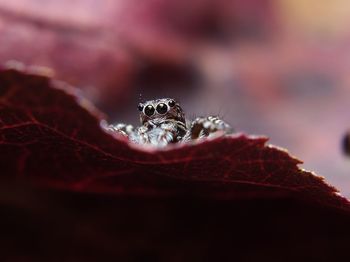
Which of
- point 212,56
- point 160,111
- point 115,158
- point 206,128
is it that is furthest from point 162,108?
point 212,56

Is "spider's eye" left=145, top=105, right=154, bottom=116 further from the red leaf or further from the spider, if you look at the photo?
the red leaf

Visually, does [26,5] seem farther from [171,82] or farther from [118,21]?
[171,82]

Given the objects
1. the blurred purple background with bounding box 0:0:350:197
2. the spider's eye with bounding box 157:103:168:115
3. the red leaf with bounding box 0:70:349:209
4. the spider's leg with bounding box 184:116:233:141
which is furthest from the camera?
the blurred purple background with bounding box 0:0:350:197

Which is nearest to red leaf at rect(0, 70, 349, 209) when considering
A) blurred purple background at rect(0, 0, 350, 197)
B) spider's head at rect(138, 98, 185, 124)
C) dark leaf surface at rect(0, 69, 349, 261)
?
dark leaf surface at rect(0, 69, 349, 261)

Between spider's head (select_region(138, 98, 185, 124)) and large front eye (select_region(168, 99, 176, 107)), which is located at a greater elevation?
large front eye (select_region(168, 99, 176, 107))

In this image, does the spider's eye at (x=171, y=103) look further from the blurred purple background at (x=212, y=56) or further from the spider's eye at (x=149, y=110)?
the blurred purple background at (x=212, y=56)

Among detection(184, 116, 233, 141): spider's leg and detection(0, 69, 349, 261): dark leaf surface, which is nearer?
detection(0, 69, 349, 261): dark leaf surface

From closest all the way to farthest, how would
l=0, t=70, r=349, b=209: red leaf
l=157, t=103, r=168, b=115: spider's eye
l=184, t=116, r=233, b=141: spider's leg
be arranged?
l=0, t=70, r=349, b=209: red leaf < l=184, t=116, r=233, b=141: spider's leg < l=157, t=103, r=168, b=115: spider's eye
